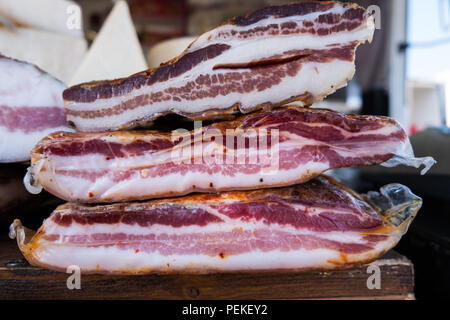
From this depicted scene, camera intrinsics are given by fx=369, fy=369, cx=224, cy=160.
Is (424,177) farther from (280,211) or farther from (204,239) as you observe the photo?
(204,239)

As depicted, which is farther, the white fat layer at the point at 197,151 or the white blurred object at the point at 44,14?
the white blurred object at the point at 44,14

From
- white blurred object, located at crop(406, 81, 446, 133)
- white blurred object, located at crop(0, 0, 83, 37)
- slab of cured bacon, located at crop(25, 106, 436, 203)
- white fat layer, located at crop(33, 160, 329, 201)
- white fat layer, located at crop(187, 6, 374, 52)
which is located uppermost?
white blurred object, located at crop(0, 0, 83, 37)

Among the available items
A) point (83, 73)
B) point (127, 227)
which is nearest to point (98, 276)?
point (127, 227)

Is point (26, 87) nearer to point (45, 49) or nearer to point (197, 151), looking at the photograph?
point (197, 151)

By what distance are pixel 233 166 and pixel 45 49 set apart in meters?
1.31

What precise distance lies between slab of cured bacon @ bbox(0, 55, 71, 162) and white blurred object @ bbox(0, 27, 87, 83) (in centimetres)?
54

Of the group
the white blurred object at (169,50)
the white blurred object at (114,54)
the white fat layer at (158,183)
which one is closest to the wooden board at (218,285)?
the white fat layer at (158,183)

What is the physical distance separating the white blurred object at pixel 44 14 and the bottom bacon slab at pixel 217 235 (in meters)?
1.10

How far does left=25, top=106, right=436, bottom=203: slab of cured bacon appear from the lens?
92cm

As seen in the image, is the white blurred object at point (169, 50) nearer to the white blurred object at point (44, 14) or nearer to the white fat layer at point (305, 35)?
the white blurred object at point (44, 14)

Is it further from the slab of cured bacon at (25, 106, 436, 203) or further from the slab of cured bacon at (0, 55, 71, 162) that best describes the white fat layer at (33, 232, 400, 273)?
the slab of cured bacon at (0, 55, 71, 162)

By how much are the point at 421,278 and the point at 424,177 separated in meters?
0.39

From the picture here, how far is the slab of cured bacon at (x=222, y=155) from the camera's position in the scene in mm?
916

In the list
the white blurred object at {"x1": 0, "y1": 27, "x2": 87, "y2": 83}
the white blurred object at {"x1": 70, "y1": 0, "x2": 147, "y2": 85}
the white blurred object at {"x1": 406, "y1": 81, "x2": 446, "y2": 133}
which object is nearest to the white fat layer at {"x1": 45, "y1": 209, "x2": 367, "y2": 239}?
the white blurred object at {"x1": 70, "y1": 0, "x2": 147, "y2": 85}
